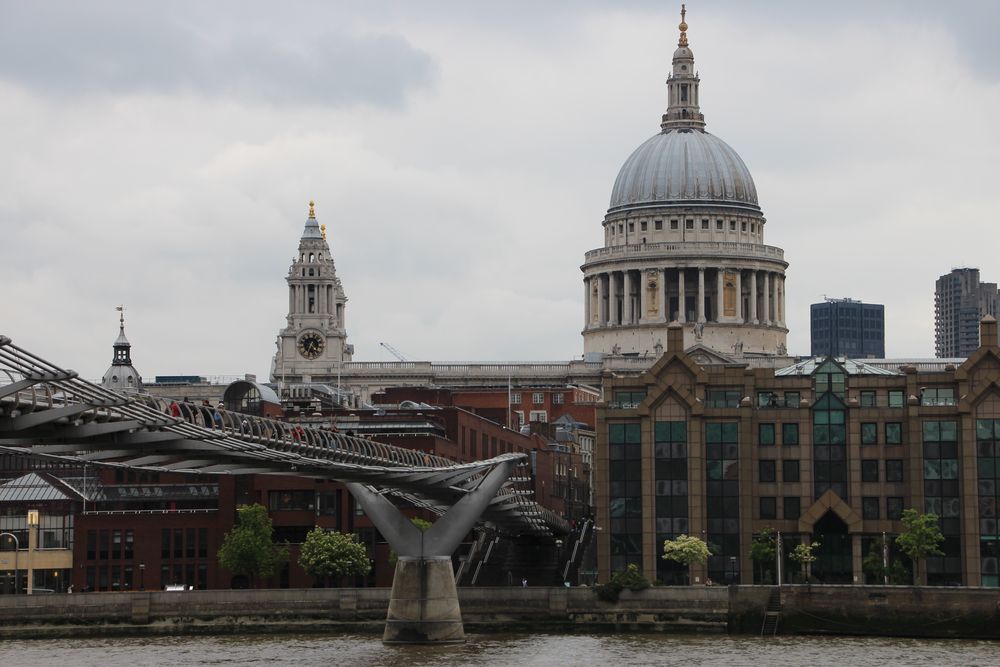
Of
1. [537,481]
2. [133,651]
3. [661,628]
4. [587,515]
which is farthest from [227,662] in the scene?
[587,515]

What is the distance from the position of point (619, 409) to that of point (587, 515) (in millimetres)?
42783

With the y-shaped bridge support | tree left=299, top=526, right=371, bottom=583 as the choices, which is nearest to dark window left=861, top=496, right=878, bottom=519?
the y-shaped bridge support

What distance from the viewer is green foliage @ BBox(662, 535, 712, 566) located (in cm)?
11131

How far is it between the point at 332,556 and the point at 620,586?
1694cm

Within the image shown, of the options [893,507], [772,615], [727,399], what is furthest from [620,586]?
[893,507]

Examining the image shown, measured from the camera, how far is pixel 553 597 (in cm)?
10856

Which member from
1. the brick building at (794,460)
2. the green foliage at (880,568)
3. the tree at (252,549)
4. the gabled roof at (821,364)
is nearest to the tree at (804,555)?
the brick building at (794,460)

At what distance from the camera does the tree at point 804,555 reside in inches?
4414

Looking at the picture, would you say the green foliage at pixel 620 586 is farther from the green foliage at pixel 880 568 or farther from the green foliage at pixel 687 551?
the green foliage at pixel 880 568

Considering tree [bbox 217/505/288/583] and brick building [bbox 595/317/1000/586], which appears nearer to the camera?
brick building [bbox 595/317/1000/586]

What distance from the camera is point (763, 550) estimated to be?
11244cm

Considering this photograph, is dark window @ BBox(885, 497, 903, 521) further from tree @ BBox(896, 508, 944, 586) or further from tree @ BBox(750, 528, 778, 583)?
tree @ BBox(750, 528, 778, 583)

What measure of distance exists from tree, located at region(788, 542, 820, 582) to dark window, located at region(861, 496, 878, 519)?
2.35m

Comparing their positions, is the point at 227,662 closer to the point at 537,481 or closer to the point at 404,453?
the point at 404,453
